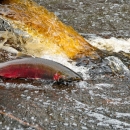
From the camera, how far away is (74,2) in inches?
458

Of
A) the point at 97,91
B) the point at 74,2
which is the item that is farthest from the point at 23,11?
the point at 74,2

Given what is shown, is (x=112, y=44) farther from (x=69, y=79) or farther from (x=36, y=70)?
(x=36, y=70)

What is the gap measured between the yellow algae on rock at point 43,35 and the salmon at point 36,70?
40.9 inches

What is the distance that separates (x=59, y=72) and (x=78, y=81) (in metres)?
0.32

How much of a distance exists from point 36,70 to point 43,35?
4.52ft

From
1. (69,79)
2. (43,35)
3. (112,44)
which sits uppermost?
(43,35)

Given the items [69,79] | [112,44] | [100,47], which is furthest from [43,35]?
[112,44]

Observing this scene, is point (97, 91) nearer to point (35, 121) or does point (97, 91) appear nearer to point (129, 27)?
point (35, 121)

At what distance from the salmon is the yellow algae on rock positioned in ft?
3.41

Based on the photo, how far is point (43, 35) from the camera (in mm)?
6871

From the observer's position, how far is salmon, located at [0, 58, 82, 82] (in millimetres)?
5559

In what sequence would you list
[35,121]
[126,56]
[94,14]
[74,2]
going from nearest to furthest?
[35,121] → [126,56] → [94,14] → [74,2]

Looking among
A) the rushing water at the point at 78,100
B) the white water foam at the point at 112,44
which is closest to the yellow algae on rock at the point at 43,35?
the rushing water at the point at 78,100

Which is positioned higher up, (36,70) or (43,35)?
(43,35)
